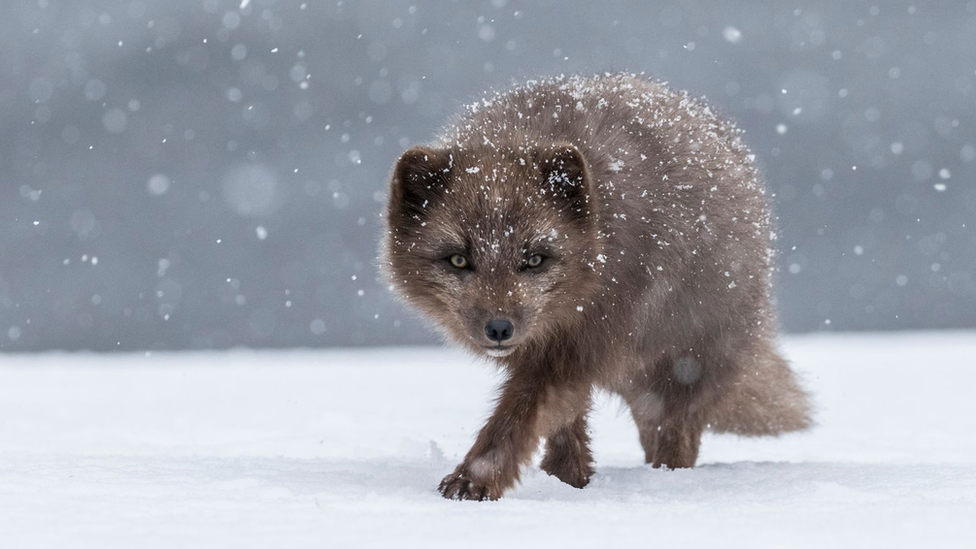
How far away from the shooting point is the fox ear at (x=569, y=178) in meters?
5.90

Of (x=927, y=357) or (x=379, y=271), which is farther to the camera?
(x=927, y=357)

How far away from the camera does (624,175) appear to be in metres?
6.23

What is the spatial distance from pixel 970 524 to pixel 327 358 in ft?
56.3

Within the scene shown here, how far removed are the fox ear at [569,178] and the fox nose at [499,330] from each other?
76 cm

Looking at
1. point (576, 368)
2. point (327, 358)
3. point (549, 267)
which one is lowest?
point (327, 358)

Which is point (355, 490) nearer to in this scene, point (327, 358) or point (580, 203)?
point (580, 203)

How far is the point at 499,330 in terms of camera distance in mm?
5531

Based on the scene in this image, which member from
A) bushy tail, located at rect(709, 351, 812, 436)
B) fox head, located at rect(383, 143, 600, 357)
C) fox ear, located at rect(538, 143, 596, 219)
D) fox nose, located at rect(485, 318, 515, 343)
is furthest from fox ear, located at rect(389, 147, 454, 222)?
bushy tail, located at rect(709, 351, 812, 436)

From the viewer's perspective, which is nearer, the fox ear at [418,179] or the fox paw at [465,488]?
the fox paw at [465,488]

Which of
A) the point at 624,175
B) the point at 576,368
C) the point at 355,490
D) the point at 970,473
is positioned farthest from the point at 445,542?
the point at 970,473

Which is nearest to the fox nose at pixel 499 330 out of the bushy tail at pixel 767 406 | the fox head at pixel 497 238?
the fox head at pixel 497 238

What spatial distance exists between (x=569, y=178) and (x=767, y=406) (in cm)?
363

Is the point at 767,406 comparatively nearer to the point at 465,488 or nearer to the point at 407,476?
the point at 407,476

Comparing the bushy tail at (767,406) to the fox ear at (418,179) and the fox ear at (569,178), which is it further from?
the fox ear at (418,179)
